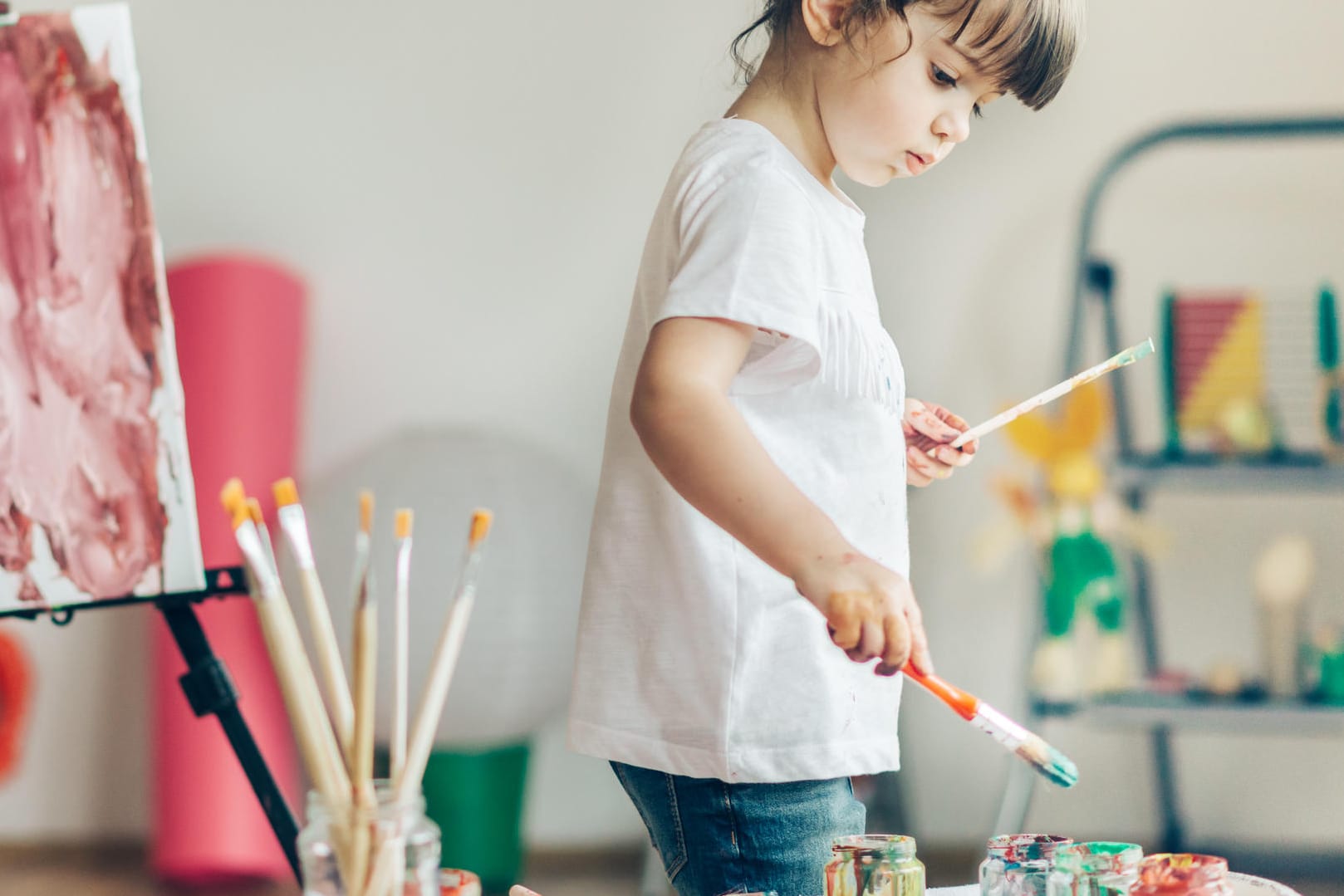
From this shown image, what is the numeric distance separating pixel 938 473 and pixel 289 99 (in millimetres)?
1385

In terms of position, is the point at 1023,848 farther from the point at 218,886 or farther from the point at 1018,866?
the point at 218,886

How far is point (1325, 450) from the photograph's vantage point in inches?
62.1

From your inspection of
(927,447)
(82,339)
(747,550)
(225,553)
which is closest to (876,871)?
(747,550)

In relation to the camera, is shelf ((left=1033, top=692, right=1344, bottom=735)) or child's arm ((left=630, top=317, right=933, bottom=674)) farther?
shelf ((left=1033, top=692, right=1344, bottom=735))

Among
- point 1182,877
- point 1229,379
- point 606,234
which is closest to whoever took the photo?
point 1182,877

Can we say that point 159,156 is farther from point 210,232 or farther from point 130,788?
point 130,788

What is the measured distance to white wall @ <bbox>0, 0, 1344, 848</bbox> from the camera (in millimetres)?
1806

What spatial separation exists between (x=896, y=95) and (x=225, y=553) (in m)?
1.30

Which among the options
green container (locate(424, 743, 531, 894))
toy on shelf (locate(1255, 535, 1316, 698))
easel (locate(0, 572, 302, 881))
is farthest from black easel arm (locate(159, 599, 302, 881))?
toy on shelf (locate(1255, 535, 1316, 698))

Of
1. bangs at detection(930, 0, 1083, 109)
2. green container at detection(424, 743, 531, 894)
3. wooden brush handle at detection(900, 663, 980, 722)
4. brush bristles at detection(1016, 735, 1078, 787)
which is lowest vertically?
green container at detection(424, 743, 531, 894)

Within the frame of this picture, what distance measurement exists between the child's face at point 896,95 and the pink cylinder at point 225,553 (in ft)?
4.02

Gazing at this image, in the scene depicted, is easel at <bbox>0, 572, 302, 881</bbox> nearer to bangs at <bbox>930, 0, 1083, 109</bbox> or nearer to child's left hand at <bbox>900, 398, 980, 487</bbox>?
child's left hand at <bbox>900, 398, 980, 487</bbox>

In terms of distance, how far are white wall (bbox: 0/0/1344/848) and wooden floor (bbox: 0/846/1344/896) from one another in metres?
0.04

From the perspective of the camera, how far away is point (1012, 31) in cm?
70
